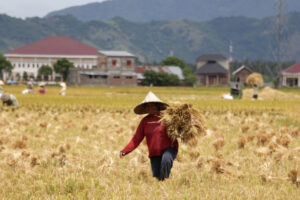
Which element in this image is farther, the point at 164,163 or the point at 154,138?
the point at 154,138

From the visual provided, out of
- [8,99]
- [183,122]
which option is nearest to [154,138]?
[183,122]

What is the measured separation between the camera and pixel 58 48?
10256 cm

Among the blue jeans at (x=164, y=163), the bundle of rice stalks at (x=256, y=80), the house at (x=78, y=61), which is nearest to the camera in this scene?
the blue jeans at (x=164, y=163)

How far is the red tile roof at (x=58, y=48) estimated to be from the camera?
3925 inches

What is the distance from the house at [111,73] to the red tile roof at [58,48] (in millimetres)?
16931

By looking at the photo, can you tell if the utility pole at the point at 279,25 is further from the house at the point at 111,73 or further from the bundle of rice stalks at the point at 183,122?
the bundle of rice stalks at the point at 183,122

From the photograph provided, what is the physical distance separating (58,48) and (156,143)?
9951 cm

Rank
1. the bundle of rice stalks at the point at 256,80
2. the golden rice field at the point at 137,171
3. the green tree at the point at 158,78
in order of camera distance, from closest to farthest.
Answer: the golden rice field at the point at 137,171 < the bundle of rice stalks at the point at 256,80 < the green tree at the point at 158,78

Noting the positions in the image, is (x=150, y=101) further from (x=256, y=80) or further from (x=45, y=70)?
(x=45, y=70)

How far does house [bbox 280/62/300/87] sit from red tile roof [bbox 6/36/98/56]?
3878 cm

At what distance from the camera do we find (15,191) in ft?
17.9

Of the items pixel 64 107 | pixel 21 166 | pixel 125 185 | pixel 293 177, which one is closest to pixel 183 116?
pixel 125 185

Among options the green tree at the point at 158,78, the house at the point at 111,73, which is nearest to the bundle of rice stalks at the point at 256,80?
the green tree at the point at 158,78

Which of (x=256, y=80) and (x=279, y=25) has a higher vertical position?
(x=279, y=25)
